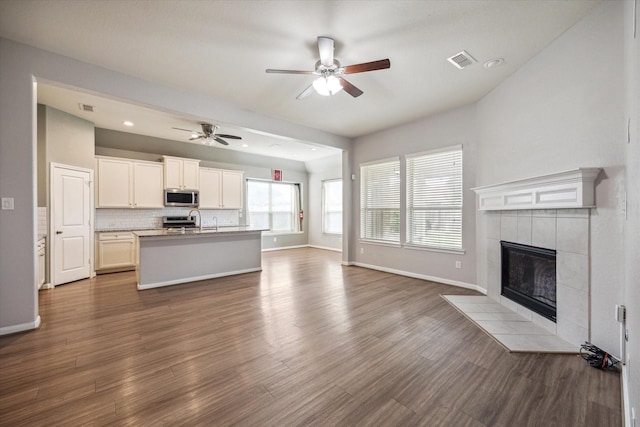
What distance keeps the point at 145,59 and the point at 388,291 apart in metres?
4.57

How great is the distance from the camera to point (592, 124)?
2354 millimetres

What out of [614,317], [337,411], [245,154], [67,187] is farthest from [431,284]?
[67,187]

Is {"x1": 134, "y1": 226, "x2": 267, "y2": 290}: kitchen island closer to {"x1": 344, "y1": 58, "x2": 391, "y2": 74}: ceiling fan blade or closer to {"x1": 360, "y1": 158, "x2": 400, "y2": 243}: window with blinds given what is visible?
{"x1": 360, "y1": 158, "x2": 400, "y2": 243}: window with blinds

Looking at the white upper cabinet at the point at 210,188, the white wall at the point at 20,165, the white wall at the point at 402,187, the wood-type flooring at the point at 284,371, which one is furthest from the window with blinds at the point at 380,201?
the white wall at the point at 20,165

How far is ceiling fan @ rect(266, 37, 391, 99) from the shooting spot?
252 cm

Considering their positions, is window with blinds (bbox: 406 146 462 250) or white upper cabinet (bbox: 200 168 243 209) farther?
white upper cabinet (bbox: 200 168 243 209)

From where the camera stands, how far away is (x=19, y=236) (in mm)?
2799

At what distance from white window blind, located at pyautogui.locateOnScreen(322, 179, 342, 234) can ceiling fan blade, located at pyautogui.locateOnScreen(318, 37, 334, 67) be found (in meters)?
6.02

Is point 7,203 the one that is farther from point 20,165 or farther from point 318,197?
point 318,197

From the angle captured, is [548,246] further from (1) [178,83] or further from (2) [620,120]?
(1) [178,83]

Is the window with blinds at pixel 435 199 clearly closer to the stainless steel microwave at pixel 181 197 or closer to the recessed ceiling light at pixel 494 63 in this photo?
the recessed ceiling light at pixel 494 63

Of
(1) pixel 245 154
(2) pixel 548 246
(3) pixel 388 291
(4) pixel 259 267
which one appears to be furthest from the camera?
(1) pixel 245 154

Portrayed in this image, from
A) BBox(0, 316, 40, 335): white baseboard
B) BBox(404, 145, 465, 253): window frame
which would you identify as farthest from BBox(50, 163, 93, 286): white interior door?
BBox(404, 145, 465, 253): window frame

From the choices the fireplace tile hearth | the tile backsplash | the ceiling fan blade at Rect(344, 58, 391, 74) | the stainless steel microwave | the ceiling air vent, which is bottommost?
the fireplace tile hearth
